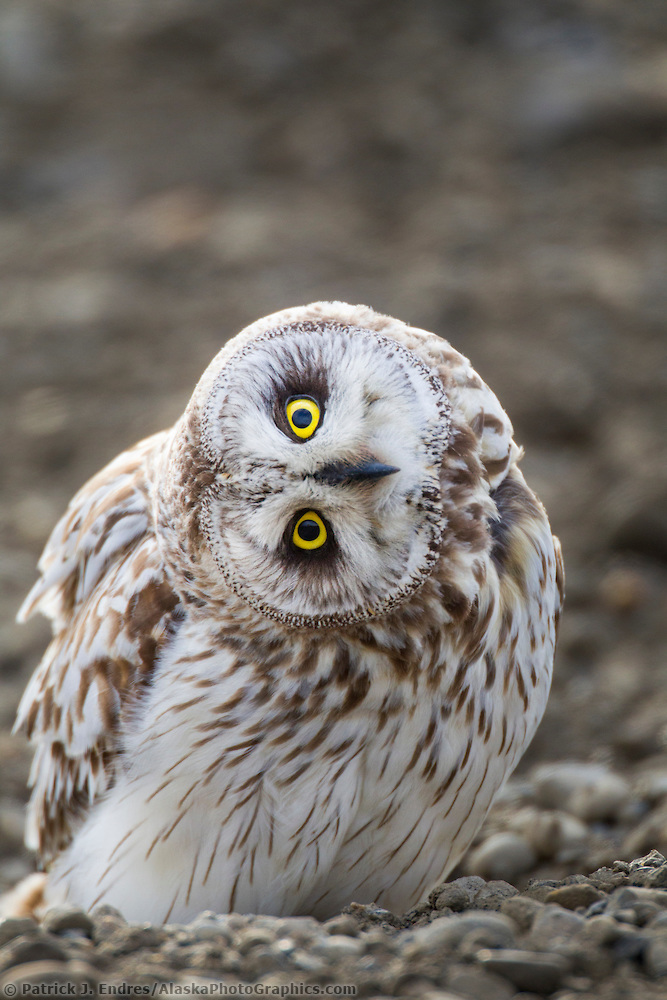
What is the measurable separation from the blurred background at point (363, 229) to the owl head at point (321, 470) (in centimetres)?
183

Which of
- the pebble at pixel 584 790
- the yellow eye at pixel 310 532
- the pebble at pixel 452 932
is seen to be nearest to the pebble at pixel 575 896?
the pebble at pixel 452 932

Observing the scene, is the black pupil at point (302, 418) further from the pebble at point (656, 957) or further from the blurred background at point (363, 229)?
the blurred background at point (363, 229)

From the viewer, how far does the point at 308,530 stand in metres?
1.90

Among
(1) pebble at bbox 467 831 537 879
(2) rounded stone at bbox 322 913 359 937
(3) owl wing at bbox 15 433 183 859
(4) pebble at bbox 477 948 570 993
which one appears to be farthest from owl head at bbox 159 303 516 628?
(1) pebble at bbox 467 831 537 879

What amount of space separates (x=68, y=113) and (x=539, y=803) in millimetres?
5549

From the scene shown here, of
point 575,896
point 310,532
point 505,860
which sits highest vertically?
point 310,532

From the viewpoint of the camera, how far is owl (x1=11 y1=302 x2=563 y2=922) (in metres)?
1.90

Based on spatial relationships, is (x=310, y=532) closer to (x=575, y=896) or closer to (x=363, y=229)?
(x=575, y=896)

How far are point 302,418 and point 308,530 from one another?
0.20 m

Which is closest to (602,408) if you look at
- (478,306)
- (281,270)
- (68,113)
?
(478,306)

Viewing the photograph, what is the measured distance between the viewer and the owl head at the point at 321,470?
1834 mm

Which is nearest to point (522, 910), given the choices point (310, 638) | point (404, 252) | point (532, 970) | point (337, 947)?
point (532, 970)

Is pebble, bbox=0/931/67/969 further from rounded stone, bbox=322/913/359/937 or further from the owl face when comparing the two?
the owl face

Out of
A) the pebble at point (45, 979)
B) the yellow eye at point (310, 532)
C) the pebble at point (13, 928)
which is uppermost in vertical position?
the yellow eye at point (310, 532)
